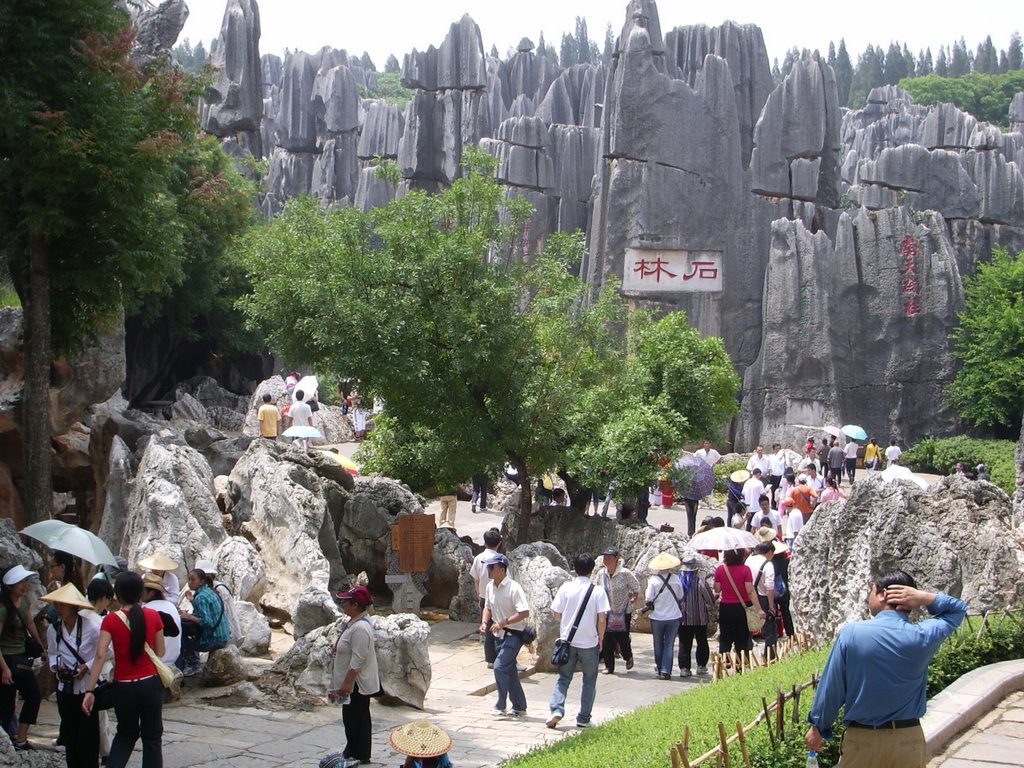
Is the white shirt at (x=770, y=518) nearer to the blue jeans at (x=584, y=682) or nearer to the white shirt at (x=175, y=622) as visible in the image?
the blue jeans at (x=584, y=682)

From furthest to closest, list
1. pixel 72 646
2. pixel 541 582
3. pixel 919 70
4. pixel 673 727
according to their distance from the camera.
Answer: pixel 919 70, pixel 541 582, pixel 72 646, pixel 673 727

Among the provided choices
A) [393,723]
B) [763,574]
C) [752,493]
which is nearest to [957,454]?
[752,493]

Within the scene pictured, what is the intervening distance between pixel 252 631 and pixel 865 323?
84.9 ft

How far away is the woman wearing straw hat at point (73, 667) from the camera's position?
6.72m

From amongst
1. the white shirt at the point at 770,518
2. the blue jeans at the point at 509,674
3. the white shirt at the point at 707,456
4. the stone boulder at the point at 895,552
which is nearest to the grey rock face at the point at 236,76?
the white shirt at the point at 707,456

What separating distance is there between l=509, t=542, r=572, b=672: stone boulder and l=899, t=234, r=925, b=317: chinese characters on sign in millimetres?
22595

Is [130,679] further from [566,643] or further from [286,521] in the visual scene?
[286,521]

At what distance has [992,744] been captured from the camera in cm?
654

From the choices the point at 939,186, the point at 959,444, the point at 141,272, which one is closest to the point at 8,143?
the point at 141,272

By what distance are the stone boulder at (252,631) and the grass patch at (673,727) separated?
4.08 meters

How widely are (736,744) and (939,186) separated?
35905mm

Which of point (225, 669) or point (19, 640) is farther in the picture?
point (225, 669)

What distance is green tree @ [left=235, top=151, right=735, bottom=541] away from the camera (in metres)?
14.2

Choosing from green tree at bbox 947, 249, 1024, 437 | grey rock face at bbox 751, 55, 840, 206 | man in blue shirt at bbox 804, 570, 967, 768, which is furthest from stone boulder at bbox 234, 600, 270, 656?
grey rock face at bbox 751, 55, 840, 206
